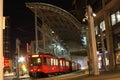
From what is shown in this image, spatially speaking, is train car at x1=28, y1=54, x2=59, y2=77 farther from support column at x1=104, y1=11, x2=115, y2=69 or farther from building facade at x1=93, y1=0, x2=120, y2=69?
support column at x1=104, y1=11, x2=115, y2=69

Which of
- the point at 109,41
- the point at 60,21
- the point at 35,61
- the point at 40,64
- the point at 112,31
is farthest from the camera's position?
the point at 60,21

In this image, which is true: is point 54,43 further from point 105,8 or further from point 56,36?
point 105,8

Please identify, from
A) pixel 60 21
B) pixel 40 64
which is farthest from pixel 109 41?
pixel 60 21

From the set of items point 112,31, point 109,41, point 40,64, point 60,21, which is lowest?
point 40,64

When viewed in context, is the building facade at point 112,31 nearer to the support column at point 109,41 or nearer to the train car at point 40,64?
the support column at point 109,41

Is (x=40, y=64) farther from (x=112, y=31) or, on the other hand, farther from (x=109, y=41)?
(x=112, y=31)

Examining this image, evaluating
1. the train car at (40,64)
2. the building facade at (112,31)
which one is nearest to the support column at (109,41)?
the building facade at (112,31)

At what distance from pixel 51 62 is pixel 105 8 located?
17.8 meters

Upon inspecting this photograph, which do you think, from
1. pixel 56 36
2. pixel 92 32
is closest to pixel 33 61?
pixel 92 32

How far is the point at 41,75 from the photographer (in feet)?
125

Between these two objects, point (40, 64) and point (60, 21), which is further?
point (60, 21)

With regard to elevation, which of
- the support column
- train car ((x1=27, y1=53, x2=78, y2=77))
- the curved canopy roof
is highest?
the curved canopy roof

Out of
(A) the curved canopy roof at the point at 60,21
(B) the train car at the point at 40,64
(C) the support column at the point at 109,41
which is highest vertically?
(A) the curved canopy roof at the point at 60,21

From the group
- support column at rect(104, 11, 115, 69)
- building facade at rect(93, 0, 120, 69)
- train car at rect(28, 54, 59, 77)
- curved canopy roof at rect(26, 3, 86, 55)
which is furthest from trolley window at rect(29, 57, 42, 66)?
curved canopy roof at rect(26, 3, 86, 55)
